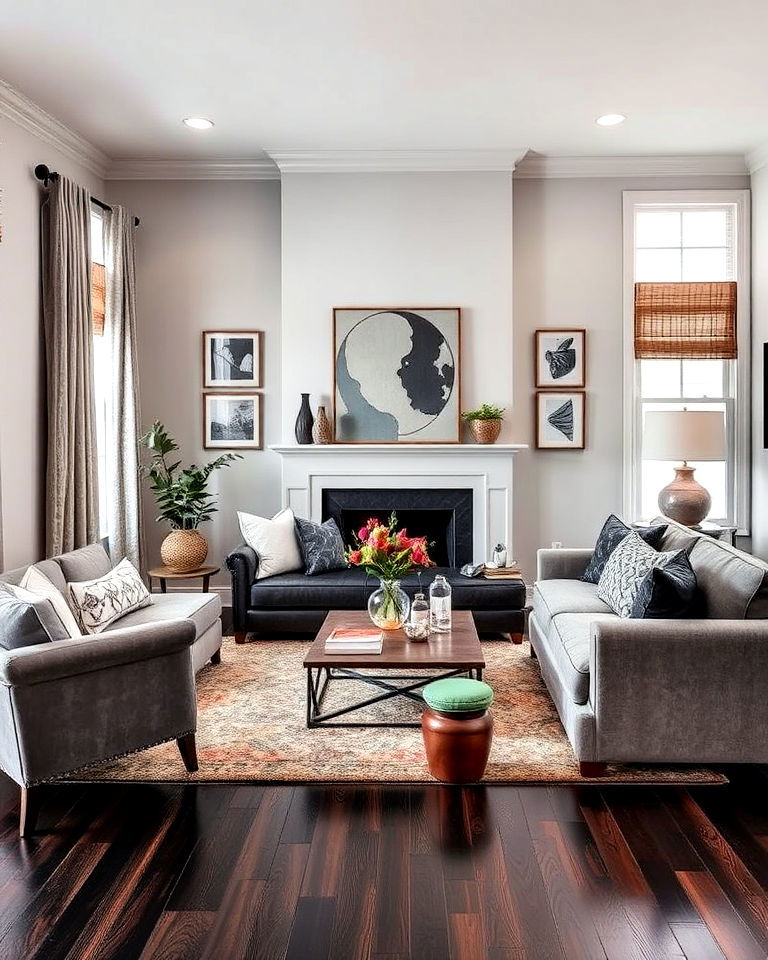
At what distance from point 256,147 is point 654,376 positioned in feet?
10.6

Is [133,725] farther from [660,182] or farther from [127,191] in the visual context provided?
[660,182]

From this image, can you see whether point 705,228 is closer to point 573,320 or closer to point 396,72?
point 573,320

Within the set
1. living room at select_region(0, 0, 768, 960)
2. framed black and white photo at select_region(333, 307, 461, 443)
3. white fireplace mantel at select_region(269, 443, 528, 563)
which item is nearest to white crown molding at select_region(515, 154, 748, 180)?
→ living room at select_region(0, 0, 768, 960)

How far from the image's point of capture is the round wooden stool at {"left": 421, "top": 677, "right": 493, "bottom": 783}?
9.32 feet

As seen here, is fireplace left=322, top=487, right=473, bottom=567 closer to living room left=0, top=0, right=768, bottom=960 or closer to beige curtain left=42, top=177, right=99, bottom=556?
living room left=0, top=0, right=768, bottom=960

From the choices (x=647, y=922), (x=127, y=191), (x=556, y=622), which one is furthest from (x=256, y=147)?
(x=647, y=922)

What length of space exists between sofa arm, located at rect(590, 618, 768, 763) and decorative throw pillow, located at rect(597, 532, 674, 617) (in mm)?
385

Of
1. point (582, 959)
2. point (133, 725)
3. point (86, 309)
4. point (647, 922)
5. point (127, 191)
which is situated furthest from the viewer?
point (127, 191)

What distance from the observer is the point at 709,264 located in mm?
5738

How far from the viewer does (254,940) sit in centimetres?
202

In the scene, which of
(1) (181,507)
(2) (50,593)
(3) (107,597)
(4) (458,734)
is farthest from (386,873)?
(1) (181,507)

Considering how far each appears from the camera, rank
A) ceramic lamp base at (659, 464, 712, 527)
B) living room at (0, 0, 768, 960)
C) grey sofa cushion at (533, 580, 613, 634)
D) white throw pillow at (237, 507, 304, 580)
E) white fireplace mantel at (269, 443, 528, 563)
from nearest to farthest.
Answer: living room at (0, 0, 768, 960) → grey sofa cushion at (533, 580, 613, 634) → white throw pillow at (237, 507, 304, 580) → ceramic lamp base at (659, 464, 712, 527) → white fireplace mantel at (269, 443, 528, 563)

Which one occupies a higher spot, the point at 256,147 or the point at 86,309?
the point at 256,147

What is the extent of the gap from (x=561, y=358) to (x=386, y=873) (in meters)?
4.19
